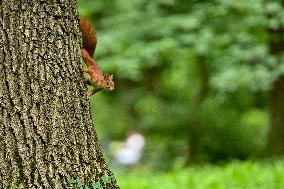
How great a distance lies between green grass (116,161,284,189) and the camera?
24.4ft

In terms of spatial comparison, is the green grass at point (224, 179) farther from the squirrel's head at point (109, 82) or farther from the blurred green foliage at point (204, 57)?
the squirrel's head at point (109, 82)

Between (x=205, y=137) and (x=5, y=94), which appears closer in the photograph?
(x=5, y=94)

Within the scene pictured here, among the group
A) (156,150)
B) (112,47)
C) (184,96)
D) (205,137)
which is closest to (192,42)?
(112,47)

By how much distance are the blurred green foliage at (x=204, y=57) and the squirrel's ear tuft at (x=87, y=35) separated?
3.68 metres

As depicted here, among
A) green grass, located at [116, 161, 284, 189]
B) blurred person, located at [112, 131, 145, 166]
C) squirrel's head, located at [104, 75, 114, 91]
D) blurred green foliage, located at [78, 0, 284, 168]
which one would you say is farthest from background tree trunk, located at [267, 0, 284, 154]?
squirrel's head, located at [104, 75, 114, 91]

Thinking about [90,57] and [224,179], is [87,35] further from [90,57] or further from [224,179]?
[224,179]

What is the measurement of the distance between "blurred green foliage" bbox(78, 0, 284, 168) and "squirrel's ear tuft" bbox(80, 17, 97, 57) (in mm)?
3683

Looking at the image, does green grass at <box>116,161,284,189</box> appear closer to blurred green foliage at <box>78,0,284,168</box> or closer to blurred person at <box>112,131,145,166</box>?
blurred green foliage at <box>78,0,284,168</box>

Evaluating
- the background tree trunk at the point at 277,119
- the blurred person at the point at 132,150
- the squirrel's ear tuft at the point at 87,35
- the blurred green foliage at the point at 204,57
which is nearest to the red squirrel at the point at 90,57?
the squirrel's ear tuft at the point at 87,35

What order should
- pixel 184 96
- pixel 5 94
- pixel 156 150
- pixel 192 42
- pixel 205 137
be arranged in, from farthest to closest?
pixel 184 96 < pixel 156 150 < pixel 205 137 < pixel 192 42 < pixel 5 94

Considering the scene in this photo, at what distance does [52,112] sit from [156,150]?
A: 11488 millimetres

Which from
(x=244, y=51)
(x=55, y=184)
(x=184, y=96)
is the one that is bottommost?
(x=55, y=184)

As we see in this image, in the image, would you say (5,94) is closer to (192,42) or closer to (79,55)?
(79,55)

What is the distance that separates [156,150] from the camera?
15.1 m
